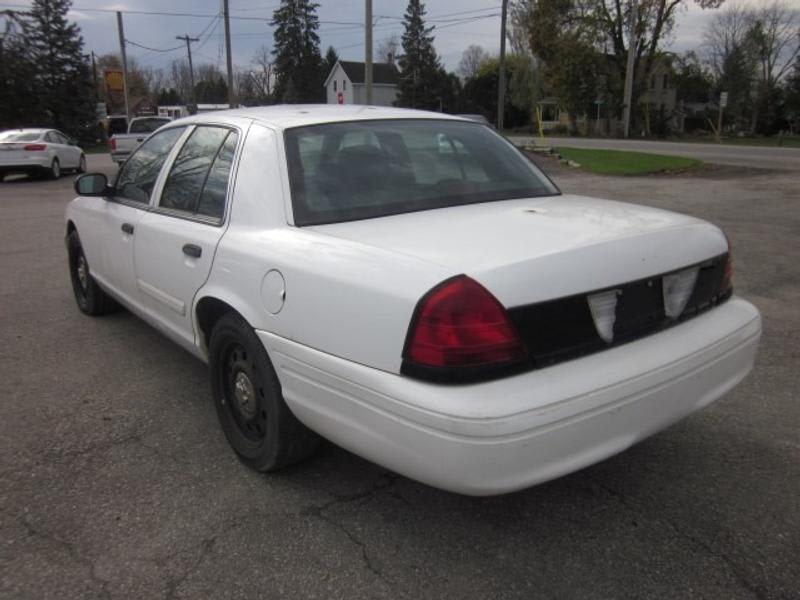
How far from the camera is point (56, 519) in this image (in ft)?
9.25

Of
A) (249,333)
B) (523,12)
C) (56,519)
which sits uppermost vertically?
(523,12)

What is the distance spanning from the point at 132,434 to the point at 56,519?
0.79 m

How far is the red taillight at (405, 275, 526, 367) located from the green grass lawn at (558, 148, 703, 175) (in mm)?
17492

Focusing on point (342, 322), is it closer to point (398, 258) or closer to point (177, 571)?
point (398, 258)

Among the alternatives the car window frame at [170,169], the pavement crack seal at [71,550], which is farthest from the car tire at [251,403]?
the pavement crack seal at [71,550]

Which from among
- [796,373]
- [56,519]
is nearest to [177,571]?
[56,519]

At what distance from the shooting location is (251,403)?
312 cm

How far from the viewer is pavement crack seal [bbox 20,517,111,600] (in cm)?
242

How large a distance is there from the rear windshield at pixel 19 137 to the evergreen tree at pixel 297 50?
55650 mm

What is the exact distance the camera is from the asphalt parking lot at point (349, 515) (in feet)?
7.94

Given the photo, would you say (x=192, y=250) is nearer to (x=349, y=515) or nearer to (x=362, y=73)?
(x=349, y=515)

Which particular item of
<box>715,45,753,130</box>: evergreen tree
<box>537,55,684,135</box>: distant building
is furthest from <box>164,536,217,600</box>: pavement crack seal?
<box>715,45,753,130</box>: evergreen tree

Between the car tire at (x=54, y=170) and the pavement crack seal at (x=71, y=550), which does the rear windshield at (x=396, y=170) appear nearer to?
the pavement crack seal at (x=71, y=550)

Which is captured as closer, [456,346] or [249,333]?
[456,346]
